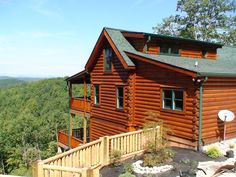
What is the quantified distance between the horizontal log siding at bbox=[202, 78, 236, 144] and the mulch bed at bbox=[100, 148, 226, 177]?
1.40 meters

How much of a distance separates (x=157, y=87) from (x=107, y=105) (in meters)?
4.88

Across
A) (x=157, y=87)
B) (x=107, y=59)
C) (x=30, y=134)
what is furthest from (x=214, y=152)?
(x=30, y=134)

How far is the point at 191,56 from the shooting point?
20.2m

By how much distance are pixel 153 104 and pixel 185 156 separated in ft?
12.6

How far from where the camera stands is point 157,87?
15500 millimetres

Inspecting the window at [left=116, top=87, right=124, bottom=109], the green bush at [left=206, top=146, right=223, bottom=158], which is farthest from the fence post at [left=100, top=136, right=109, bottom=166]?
the window at [left=116, top=87, right=124, bottom=109]

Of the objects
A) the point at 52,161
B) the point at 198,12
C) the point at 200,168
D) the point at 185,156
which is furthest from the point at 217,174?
the point at 198,12

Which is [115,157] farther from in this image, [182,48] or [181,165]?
[182,48]

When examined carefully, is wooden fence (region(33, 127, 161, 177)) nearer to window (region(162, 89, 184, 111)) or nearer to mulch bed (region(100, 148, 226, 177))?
mulch bed (region(100, 148, 226, 177))

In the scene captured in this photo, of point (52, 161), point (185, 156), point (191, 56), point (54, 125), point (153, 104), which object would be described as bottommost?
point (54, 125)

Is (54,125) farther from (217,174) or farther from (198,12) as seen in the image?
(217,174)

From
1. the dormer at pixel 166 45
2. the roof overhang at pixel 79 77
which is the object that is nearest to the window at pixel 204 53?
the dormer at pixel 166 45

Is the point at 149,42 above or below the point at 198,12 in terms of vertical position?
below

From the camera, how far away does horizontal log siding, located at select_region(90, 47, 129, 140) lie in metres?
18.0
